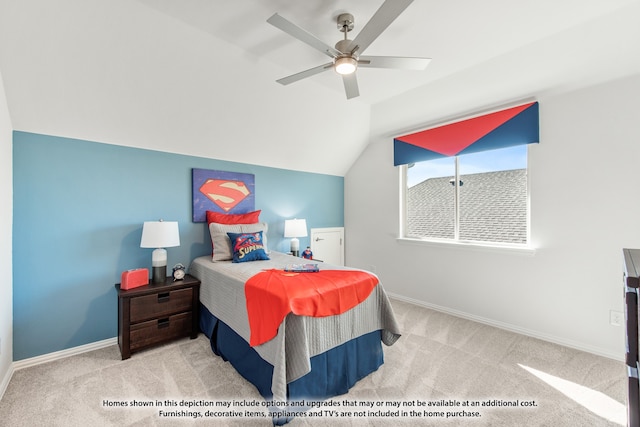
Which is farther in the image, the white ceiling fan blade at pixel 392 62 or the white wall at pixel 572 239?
the white wall at pixel 572 239

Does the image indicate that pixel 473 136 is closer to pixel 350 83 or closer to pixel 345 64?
pixel 350 83

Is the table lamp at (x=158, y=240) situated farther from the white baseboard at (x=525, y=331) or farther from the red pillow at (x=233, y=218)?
the white baseboard at (x=525, y=331)

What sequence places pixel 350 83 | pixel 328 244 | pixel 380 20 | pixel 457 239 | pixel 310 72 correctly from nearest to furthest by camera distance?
pixel 380 20 → pixel 310 72 → pixel 350 83 → pixel 457 239 → pixel 328 244

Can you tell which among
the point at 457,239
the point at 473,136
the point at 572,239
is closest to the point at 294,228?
the point at 457,239

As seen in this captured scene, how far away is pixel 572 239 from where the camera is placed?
2457 millimetres

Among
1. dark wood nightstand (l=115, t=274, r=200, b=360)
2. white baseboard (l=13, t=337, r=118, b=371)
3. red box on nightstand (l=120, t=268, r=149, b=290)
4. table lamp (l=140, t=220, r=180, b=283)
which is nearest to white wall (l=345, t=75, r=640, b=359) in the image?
A: dark wood nightstand (l=115, t=274, r=200, b=360)

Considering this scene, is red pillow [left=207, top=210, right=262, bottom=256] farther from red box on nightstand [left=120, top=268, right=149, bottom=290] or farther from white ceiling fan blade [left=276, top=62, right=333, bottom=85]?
white ceiling fan blade [left=276, top=62, right=333, bottom=85]

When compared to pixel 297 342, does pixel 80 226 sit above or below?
above

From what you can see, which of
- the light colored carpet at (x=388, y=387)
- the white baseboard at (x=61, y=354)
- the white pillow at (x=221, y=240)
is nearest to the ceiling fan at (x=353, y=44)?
the white pillow at (x=221, y=240)

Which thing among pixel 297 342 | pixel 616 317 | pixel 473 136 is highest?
pixel 473 136

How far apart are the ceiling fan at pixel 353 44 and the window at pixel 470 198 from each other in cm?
173

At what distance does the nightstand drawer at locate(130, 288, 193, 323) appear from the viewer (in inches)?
87.9

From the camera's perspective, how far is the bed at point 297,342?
1.57 m

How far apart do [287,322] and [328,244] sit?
282cm
